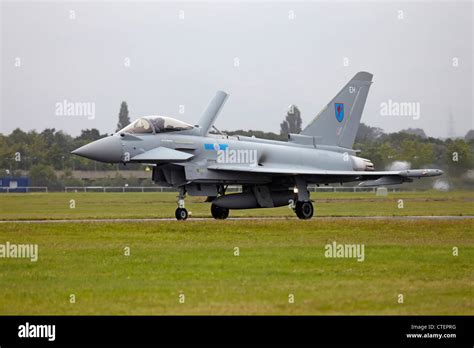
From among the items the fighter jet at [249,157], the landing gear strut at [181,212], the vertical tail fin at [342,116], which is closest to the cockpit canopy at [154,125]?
the fighter jet at [249,157]

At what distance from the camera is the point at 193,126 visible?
89.9 feet

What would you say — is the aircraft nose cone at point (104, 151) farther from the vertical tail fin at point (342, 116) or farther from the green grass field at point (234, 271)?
the vertical tail fin at point (342, 116)

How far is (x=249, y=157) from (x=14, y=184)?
51.4 m

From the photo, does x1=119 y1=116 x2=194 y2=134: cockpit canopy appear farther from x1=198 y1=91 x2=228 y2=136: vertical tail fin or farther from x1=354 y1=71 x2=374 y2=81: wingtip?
x1=354 y1=71 x2=374 y2=81: wingtip

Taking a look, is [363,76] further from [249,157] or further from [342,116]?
[249,157]

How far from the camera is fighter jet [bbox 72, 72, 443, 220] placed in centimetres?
2580

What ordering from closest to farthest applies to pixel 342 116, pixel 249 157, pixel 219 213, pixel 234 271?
1. pixel 234 271
2. pixel 249 157
3. pixel 219 213
4. pixel 342 116

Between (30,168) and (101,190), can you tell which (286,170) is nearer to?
(30,168)

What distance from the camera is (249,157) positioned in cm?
2811

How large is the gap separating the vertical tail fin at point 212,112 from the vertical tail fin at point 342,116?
3.74m

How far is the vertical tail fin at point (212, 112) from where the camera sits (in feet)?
90.8

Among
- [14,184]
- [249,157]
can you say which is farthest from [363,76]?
[14,184]

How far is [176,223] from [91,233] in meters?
3.55
